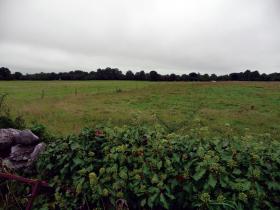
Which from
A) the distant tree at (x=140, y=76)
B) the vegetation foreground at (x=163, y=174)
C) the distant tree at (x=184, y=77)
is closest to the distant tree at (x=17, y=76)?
the distant tree at (x=140, y=76)

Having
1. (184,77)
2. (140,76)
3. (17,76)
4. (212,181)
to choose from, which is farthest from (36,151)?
(17,76)

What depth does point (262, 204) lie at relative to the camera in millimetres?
3723

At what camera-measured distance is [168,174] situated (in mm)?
3875

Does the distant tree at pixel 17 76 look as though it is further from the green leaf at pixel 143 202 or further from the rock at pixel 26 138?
the green leaf at pixel 143 202

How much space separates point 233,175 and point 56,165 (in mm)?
2779

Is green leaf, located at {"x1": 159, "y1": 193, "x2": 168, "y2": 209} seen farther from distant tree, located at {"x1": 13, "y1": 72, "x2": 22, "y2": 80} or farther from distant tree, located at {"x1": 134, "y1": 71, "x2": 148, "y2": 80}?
distant tree, located at {"x1": 13, "y1": 72, "x2": 22, "y2": 80}

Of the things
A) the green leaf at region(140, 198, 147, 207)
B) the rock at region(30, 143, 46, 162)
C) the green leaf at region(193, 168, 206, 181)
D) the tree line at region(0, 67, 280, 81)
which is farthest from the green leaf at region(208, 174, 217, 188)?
the tree line at region(0, 67, 280, 81)

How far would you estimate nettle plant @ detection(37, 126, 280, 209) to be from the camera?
3.62 meters

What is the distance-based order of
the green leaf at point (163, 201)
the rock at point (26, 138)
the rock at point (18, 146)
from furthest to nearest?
the rock at point (26, 138), the rock at point (18, 146), the green leaf at point (163, 201)

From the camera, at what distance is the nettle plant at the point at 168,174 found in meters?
3.62

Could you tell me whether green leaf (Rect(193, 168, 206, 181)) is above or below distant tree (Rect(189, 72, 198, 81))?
above

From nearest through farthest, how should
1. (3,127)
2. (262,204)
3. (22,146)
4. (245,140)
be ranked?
(262,204) < (245,140) < (22,146) < (3,127)

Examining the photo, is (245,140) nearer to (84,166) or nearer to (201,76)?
(84,166)

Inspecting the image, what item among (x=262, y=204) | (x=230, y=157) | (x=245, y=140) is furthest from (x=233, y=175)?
(x=245, y=140)
